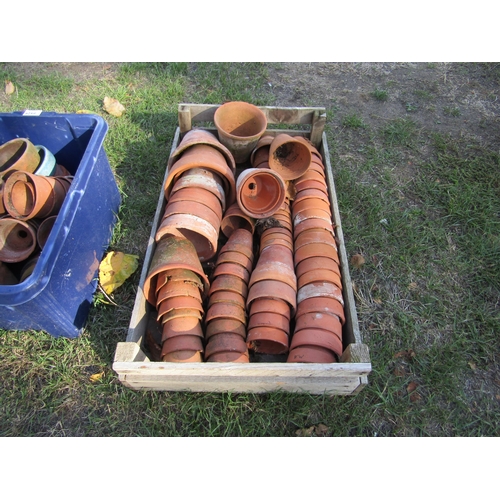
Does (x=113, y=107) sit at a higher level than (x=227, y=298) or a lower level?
higher

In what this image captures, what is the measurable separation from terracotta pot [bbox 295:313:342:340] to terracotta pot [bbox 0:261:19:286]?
1916mm

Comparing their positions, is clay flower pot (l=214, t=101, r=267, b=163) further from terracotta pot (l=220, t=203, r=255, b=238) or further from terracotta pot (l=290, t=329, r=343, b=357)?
terracotta pot (l=290, t=329, r=343, b=357)

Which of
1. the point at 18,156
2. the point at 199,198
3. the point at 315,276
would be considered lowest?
the point at 315,276

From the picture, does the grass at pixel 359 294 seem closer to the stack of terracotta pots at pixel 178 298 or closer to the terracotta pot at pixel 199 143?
the stack of terracotta pots at pixel 178 298

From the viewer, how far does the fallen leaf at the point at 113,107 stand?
4008mm

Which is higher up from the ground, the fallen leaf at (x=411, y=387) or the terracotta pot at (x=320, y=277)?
the terracotta pot at (x=320, y=277)

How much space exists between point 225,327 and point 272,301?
32 centimetres

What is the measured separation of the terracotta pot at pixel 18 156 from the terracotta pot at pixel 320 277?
2109 millimetres

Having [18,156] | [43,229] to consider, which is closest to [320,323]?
[43,229]

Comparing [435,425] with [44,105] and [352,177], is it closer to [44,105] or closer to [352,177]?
[352,177]

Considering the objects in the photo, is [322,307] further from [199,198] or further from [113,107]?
[113,107]

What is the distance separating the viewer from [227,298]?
2.35 m

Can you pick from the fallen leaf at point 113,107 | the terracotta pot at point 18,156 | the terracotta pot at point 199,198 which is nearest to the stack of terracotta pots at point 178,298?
the terracotta pot at point 199,198

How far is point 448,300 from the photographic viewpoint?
297 centimetres
